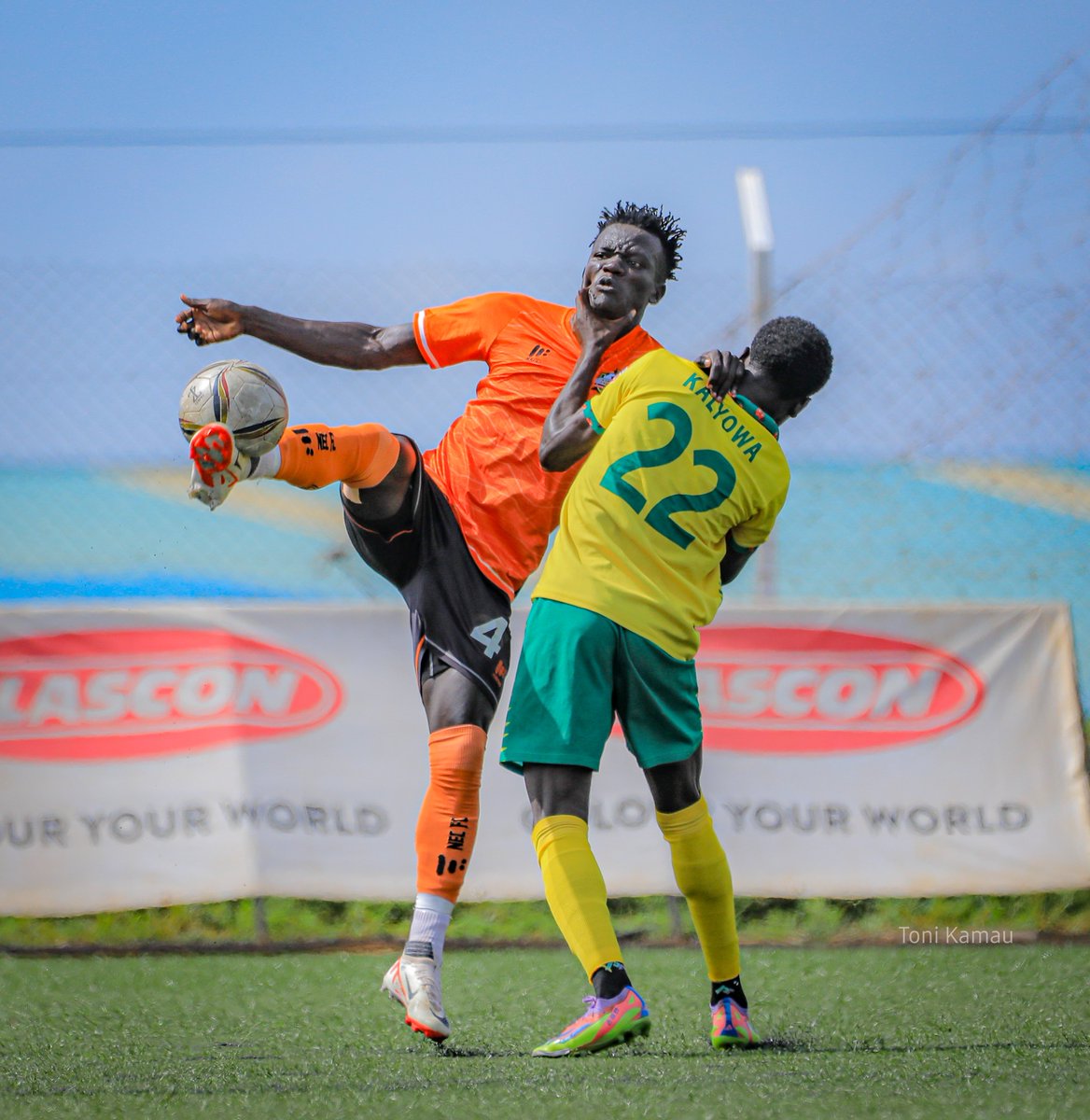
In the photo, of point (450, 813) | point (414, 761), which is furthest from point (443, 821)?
point (414, 761)

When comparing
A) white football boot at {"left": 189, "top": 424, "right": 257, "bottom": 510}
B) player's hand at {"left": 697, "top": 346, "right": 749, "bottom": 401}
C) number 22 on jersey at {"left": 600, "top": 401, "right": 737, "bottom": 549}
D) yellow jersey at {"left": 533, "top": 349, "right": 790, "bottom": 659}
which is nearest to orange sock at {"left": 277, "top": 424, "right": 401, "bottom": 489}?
white football boot at {"left": 189, "top": 424, "right": 257, "bottom": 510}

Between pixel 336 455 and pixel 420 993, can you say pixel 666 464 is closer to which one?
pixel 336 455

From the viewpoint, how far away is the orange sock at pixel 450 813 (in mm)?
3305

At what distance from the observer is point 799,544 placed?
18.6ft

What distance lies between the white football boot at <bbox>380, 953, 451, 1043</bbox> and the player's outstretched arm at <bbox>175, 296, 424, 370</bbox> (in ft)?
5.43

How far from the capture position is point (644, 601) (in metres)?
3.04

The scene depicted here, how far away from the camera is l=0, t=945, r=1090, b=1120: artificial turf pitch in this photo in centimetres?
256

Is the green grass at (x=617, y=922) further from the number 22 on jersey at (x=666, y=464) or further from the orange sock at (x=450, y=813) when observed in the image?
the number 22 on jersey at (x=666, y=464)

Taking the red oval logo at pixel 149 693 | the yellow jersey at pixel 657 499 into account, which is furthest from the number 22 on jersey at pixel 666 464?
the red oval logo at pixel 149 693

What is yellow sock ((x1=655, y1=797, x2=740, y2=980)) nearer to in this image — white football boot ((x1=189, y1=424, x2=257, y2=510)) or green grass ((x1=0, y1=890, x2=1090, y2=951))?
white football boot ((x1=189, y1=424, x2=257, y2=510))

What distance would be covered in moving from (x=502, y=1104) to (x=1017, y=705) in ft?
11.8

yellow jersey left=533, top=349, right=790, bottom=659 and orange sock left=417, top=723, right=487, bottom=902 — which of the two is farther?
orange sock left=417, top=723, right=487, bottom=902

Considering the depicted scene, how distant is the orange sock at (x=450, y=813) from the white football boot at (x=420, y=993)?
20cm

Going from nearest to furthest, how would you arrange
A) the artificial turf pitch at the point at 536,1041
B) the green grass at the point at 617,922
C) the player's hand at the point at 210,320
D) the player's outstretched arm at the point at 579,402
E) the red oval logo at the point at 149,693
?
the artificial turf pitch at the point at 536,1041, the player's outstretched arm at the point at 579,402, the player's hand at the point at 210,320, the green grass at the point at 617,922, the red oval logo at the point at 149,693
